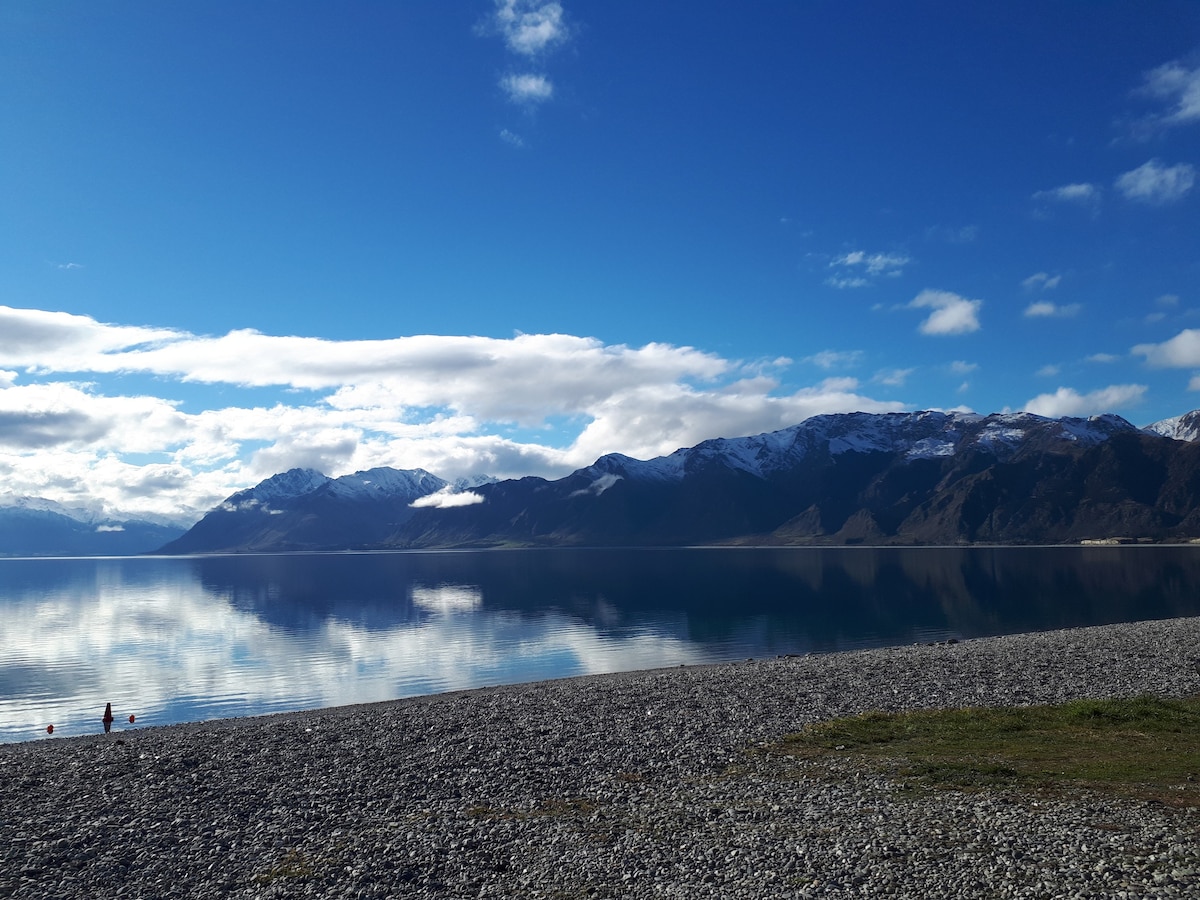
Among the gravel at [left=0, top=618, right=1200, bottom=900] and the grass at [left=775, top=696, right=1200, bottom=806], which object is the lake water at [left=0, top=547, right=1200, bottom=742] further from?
the grass at [left=775, top=696, right=1200, bottom=806]

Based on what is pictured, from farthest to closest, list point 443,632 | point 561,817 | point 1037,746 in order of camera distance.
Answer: point 443,632, point 1037,746, point 561,817


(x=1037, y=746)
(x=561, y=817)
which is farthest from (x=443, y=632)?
(x=1037, y=746)

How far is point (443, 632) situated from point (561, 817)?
→ 83755 mm

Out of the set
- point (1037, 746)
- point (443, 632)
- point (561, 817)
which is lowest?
point (443, 632)

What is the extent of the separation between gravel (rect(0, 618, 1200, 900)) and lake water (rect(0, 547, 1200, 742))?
28.5 metres

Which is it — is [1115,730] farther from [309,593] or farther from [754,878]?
[309,593]

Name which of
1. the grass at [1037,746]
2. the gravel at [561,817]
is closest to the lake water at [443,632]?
the gravel at [561,817]

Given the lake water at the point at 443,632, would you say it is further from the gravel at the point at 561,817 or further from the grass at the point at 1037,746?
the grass at the point at 1037,746

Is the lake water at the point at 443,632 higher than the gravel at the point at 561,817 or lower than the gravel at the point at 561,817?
lower

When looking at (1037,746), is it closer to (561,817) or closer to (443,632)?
(561,817)

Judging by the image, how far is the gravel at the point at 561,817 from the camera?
17.8m

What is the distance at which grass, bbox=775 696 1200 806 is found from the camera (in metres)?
22.7

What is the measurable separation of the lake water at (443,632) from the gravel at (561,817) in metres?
28.5

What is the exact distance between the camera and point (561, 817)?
2334cm
